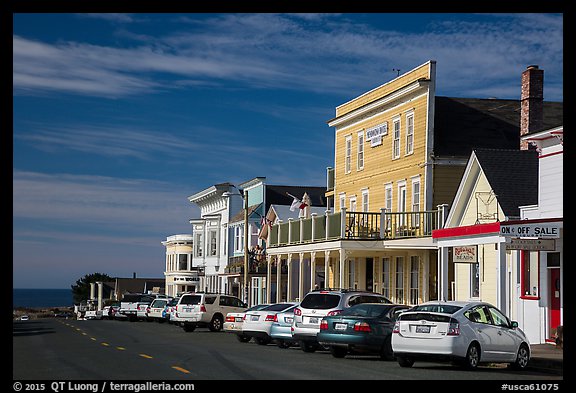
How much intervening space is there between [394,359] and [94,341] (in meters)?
11.2

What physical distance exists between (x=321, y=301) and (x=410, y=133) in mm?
14054

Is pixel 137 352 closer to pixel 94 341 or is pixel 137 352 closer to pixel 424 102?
pixel 94 341

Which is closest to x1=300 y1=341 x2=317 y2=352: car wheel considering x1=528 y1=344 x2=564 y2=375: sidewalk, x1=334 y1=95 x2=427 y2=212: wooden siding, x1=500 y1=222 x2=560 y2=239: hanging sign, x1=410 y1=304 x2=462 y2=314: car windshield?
x1=410 y1=304 x2=462 y2=314: car windshield

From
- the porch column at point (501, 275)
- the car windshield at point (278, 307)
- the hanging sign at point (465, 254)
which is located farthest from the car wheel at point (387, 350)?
the hanging sign at point (465, 254)

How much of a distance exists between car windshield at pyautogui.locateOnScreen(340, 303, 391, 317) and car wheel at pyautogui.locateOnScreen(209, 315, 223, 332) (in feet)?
57.0

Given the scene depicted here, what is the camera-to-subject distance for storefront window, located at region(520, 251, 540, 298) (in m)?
28.9

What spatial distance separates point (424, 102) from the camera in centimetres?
3762

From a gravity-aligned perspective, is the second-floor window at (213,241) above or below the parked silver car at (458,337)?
above

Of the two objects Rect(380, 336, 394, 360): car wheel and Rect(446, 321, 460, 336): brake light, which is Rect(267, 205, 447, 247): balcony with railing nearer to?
Rect(380, 336, 394, 360): car wheel

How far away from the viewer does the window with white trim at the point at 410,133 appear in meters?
38.8

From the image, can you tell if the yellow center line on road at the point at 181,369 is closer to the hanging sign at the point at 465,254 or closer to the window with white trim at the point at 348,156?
the hanging sign at the point at 465,254

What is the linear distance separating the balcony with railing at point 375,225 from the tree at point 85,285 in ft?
353
